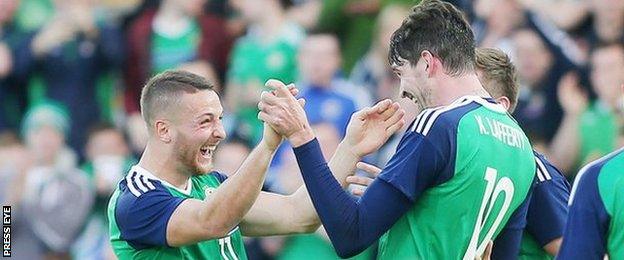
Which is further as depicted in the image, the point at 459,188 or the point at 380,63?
the point at 380,63

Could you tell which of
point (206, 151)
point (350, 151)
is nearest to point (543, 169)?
point (350, 151)

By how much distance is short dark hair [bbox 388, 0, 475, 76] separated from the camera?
5.41 metres

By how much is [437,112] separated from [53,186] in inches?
285

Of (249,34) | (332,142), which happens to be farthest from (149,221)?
(249,34)

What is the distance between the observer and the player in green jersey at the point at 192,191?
543cm

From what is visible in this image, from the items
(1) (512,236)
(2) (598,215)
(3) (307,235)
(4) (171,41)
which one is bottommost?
(3) (307,235)

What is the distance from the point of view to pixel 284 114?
5246 millimetres

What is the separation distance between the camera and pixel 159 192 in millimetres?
5664

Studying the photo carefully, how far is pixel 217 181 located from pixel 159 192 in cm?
57

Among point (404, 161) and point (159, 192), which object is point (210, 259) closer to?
point (159, 192)

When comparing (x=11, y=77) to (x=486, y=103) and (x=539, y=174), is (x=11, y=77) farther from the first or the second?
(x=486, y=103)


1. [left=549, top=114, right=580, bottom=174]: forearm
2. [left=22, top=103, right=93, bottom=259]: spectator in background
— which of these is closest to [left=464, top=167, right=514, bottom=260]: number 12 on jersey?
[left=549, top=114, right=580, bottom=174]: forearm

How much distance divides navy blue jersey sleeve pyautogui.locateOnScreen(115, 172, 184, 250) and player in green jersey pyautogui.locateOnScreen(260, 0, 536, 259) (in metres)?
0.66

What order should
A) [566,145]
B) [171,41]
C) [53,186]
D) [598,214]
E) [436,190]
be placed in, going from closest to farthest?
1. [598,214]
2. [436,190]
3. [566,145]
4. [171,41]
5. [53,186]
